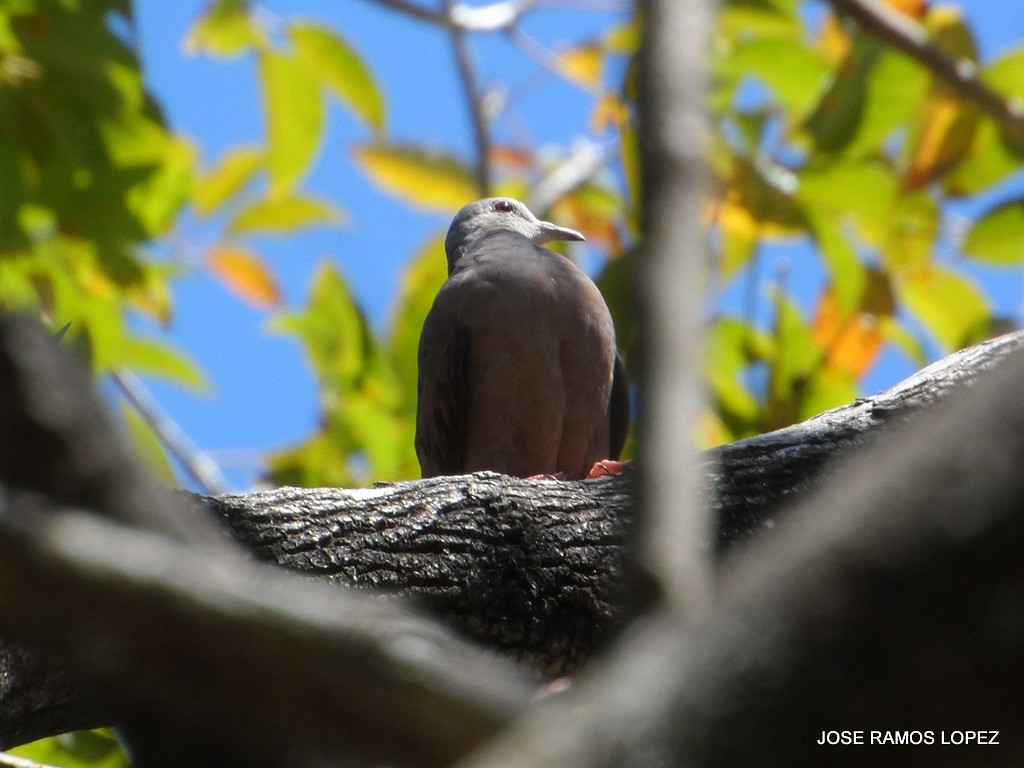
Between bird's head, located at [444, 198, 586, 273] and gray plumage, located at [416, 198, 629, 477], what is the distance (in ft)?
2.84

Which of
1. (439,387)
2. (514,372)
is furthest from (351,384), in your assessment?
(514,372)

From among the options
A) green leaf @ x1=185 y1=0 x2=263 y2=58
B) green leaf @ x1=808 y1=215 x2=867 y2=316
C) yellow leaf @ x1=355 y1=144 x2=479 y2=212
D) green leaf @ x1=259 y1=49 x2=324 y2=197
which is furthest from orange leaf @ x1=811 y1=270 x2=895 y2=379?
green leaf @ x1=185 y1=0 x2=263 y2=58

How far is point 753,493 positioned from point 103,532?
3061 millimetres

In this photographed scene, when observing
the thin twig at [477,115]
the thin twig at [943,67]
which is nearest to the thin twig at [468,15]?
the thin twig at [477,115]

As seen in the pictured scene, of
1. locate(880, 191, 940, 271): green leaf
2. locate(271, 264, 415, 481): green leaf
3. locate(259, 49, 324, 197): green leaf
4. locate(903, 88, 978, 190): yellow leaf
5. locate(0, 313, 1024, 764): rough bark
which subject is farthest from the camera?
locate(271, 264, 415, 481): green leaf

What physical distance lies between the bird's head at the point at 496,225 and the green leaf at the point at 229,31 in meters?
1.93

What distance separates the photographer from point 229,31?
4879 mm

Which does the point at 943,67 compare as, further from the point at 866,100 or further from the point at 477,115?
the point at 477,115

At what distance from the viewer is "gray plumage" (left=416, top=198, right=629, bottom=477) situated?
5645 mm

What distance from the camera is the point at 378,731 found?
2.41ft

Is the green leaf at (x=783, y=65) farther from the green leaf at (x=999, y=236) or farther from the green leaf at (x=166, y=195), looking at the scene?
the green leaf at (x=166, y=195)

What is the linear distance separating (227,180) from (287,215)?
0.52m

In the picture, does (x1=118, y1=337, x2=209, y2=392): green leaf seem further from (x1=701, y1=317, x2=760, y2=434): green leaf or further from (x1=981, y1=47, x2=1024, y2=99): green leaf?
(x1=981, y1=47, x2=1024, y2=99): green leaf

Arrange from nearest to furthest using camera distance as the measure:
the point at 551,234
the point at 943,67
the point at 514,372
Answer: the point at 943,67, the point at 514,372, the point at 551,234
